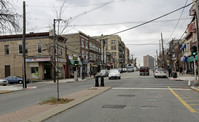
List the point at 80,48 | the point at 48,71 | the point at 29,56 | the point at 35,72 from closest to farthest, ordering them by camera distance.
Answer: the point at 29,56, the point at 35,72, the point at 48,71, the point at 80,48

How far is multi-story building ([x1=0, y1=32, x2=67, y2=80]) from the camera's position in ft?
116

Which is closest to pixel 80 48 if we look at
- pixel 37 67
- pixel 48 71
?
pixel 48 71

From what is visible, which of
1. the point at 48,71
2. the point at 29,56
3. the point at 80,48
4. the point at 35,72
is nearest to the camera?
the point at 29,56

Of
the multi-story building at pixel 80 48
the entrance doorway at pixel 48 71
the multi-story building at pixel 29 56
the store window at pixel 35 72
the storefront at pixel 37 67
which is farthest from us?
the multi-story building at pixel 80 48

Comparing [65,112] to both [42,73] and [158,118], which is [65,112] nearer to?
[158,118]

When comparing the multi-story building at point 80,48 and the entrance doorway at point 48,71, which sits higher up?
the multi-story building at point 80,48

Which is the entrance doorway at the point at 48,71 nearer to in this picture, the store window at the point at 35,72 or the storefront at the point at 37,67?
the storefront at the point at 37,67

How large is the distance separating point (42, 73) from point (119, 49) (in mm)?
75890

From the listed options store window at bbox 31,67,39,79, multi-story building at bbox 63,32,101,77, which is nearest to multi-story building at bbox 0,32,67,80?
store window at bbox 31,67,39,79

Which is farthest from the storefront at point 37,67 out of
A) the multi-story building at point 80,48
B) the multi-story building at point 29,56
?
the multi-story building at point 80,48

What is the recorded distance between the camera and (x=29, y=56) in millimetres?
35688

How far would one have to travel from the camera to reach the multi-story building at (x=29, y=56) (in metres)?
35.3

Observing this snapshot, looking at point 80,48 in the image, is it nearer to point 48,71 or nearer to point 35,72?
point 48,71

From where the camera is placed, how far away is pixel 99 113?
7.45m
